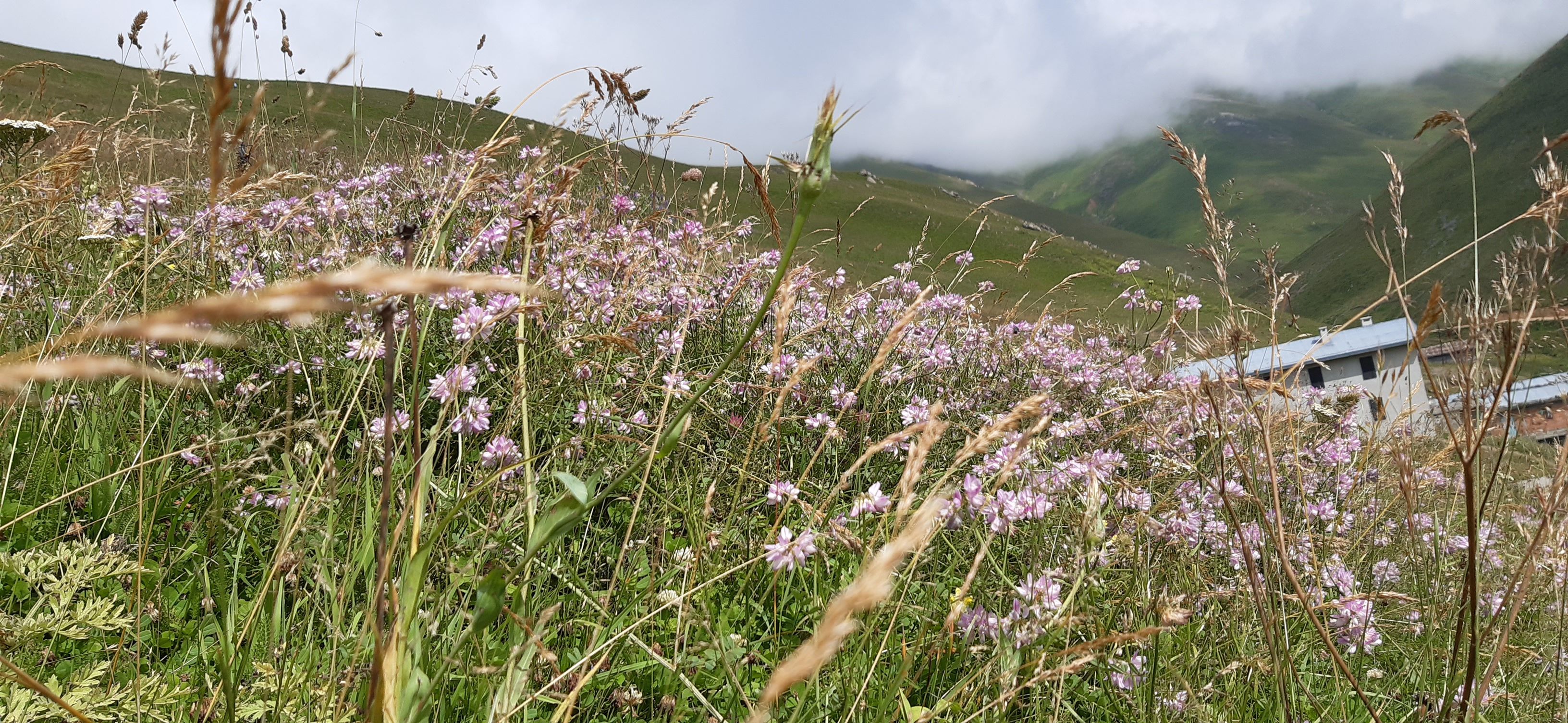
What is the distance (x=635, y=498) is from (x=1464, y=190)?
474 ft

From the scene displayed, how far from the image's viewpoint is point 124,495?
2.45 m

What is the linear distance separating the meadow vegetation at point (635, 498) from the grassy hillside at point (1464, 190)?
4927 inches

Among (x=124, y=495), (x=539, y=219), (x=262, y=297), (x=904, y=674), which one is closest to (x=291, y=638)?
(x=124, y=495)

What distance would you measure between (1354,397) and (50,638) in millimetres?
5422

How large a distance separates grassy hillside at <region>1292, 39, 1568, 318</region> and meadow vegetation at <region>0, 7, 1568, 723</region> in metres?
125

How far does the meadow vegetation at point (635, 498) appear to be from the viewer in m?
1.49

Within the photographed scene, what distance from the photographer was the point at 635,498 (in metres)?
2.95

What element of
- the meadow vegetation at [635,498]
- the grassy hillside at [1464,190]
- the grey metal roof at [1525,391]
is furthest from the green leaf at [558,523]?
the grassy hillside at [1464,190]

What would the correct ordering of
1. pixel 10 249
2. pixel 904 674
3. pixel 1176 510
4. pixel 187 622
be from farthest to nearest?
pixel 10 249, pixel 1176 510, pixel 187 622, pixel 904 674

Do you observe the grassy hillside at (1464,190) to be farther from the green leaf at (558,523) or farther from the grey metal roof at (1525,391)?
the green leaf at (558,523)

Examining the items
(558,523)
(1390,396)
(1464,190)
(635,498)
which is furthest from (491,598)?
(1464,190)

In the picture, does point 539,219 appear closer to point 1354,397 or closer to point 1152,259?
point 1354,397

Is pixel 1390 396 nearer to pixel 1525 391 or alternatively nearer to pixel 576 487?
pixel 1525 391

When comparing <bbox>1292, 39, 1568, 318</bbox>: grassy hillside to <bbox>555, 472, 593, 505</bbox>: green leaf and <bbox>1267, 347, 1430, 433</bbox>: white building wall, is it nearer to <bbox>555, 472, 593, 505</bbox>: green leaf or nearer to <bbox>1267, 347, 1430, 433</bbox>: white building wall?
<bbox>1267, 347, 1430, 433</bbox>: white building wall
